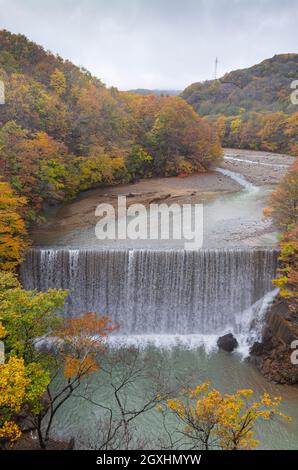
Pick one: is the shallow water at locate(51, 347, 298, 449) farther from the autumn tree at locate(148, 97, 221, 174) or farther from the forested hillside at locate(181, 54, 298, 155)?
the forested hillside at locate(181, 54, 298, 155)

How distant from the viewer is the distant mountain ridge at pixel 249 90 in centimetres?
6788

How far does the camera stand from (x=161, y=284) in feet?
54.8

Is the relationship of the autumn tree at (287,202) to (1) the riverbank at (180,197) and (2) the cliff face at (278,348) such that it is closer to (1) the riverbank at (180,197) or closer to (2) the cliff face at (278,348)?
(1) the riverbank at (180,197)

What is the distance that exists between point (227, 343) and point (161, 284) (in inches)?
148

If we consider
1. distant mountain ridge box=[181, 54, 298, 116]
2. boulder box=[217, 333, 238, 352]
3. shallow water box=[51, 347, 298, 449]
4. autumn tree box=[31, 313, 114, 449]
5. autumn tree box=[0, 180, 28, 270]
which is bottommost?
shallow water box=[51, 347, 298, 449]

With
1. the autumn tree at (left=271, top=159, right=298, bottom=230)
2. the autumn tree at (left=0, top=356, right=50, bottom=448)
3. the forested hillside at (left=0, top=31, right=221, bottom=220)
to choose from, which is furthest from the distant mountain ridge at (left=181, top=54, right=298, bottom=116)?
the autumn tree at (left=0, top=356, right=50, bottom=448)

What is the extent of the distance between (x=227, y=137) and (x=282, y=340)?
Result: 45055 mm

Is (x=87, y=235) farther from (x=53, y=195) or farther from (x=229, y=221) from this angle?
(x=229, y=221)

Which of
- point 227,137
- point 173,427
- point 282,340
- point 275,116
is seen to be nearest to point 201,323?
point 282,340

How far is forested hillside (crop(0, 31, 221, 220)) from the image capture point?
21906 mm

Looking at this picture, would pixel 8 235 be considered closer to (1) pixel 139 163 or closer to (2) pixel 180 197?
(2) pixel 180 197

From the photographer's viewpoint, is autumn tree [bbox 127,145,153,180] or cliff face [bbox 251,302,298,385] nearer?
cliff face [bbox 251,302,298,385]

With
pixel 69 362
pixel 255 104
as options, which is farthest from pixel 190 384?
pixel 255 104

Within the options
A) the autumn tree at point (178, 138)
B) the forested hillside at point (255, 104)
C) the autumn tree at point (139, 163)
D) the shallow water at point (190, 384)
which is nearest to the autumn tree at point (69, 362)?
the shallow water at point (190, 384)
